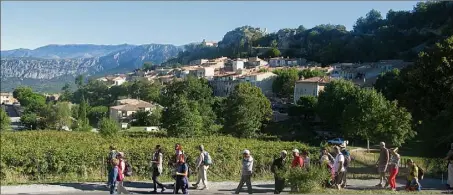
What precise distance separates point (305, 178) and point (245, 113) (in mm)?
38736

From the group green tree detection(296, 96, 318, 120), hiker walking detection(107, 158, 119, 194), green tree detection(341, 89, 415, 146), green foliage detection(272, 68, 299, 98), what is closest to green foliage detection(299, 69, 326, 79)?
green foliage detection(272, 68, 299, 98)

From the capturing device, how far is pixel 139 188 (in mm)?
13648

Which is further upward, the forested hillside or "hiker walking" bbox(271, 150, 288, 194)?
the forested hillside

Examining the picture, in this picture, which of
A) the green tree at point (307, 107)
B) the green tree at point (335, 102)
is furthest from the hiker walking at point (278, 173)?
the green tree at point (307, 107)

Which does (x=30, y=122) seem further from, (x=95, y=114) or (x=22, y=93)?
(x=22, y=93)

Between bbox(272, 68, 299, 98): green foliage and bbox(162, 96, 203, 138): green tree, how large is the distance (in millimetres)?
40343

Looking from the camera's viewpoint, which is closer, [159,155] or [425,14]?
[159,155]

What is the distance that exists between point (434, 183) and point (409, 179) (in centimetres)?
226

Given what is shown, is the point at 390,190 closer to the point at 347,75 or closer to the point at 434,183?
the point at 434,183

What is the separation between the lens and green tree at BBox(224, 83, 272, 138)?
164 ft

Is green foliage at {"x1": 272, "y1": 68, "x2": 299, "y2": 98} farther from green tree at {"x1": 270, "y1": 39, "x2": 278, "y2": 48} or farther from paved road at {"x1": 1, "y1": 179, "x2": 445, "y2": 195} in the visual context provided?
paved road at {"x1": 1, "y1": 179, "x2": 445, "y2": 195}

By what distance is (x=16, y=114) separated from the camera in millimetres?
121062

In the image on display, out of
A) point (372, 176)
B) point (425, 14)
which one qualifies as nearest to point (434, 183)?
point (372, 176)

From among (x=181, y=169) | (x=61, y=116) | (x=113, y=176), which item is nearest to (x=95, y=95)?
(x=61, y=116)
